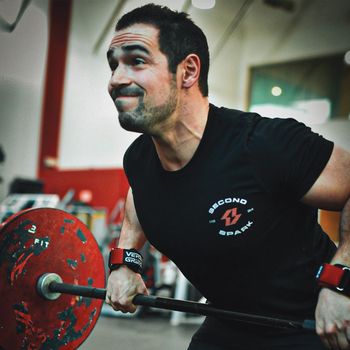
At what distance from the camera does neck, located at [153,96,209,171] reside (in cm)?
153

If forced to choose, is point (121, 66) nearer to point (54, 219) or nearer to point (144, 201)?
point (144, 201)

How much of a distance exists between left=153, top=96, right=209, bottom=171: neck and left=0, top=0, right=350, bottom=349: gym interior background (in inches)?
218

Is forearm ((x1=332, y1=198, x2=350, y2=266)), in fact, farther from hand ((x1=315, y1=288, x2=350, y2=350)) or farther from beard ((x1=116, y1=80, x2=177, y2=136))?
beard ((x1=116, y1=80, x2=177, y2=136))

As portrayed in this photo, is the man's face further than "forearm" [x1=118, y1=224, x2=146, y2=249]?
No


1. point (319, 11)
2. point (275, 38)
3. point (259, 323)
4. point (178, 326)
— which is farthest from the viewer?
point (275, 38)

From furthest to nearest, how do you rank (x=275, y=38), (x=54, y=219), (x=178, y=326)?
1. (x=275, y=38)
2. (x=178, y=326)
3. (x=54, y=219)

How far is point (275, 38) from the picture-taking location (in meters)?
8.25

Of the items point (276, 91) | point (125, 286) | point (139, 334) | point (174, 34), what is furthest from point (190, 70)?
point (276, 91)

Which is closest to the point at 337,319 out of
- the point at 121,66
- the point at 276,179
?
the point at 276,179

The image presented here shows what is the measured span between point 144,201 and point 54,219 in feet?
1.60

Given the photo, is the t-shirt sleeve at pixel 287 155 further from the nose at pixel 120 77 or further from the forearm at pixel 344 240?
the nose at pixel 120 77

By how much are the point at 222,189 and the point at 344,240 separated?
336 mm

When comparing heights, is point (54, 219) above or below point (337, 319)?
above

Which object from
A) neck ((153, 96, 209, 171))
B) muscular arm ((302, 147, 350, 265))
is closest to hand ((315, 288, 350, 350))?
muscular arm ((302, 147, 350, 265))
